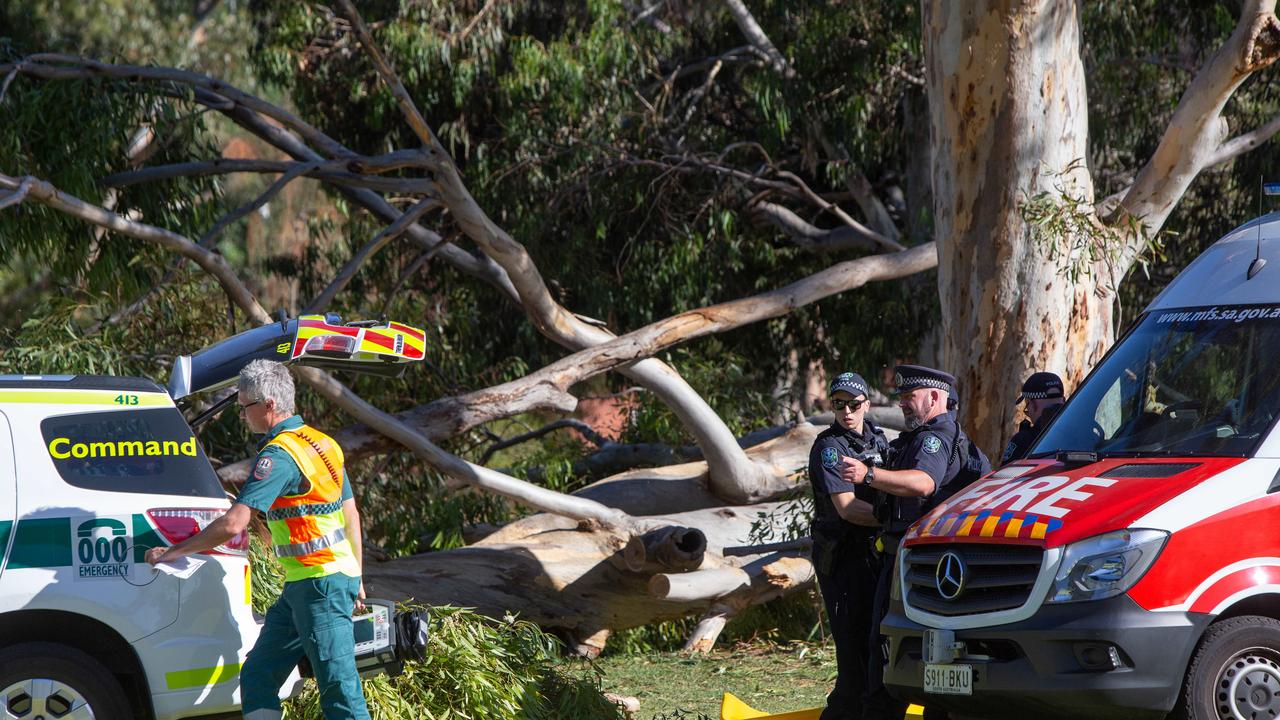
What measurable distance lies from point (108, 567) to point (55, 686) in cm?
45

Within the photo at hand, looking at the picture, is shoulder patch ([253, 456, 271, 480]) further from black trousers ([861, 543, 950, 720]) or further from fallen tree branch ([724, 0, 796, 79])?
fallen tree branch ([724, 0, 796, 79])

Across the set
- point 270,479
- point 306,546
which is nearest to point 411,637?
point 306,546

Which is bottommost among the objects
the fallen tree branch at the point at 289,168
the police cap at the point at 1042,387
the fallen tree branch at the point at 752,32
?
the police cap at the point at 1042,387

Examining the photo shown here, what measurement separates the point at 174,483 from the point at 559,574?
4.23 m

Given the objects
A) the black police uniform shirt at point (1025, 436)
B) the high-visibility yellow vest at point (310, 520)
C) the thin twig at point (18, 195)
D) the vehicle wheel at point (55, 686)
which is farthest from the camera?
the thin twig at point (18, 195)

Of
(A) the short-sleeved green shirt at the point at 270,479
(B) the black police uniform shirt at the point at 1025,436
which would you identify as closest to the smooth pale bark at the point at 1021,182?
(B) the black police uniform shirt at the point at 1025,436

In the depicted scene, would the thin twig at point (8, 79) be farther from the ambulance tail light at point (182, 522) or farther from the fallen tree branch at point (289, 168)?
the ambulance tail light at point (182, 522)

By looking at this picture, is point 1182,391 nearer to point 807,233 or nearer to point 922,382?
point 922,382

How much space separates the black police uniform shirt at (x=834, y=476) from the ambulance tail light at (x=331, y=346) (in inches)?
88.2

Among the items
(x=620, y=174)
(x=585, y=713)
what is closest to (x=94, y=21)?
(x=620, y=174)

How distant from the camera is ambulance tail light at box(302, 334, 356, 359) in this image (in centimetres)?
634

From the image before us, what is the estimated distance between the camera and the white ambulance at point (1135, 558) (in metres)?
4.53

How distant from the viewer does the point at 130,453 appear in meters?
5.08

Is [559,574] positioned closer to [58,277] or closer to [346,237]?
[58,277]
